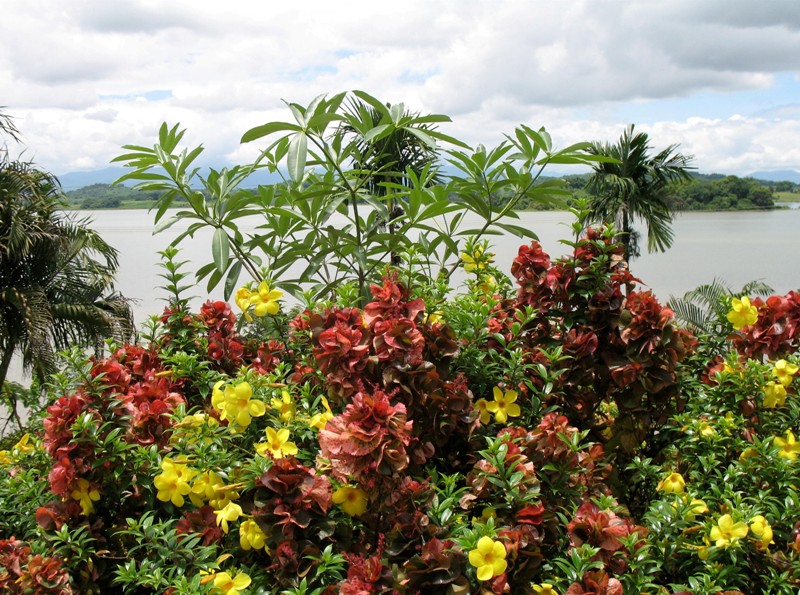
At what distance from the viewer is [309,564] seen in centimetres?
116

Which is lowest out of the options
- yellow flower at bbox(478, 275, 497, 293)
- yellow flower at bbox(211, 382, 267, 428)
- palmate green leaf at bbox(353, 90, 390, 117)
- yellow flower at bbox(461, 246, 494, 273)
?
yellow flower at bbox(211, 382, 267, 428)

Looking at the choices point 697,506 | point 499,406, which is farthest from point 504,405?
point 697,506

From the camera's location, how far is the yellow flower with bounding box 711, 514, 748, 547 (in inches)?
47.6

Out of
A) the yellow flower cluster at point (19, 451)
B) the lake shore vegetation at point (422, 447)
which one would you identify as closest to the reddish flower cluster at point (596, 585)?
the lake shore vegetation at point (422, 447)

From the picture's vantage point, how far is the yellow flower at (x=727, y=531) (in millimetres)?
1209

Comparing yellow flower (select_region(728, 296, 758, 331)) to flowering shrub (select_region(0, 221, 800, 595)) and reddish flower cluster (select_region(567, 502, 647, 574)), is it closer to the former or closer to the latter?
flowering shrub (select_region(0, 221, 800, 595))

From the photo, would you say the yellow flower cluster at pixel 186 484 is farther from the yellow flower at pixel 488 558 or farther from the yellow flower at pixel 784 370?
the yellow flower at pixel 784 370

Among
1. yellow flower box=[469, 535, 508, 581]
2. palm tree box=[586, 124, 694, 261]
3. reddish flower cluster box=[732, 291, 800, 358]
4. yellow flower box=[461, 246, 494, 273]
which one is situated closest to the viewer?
yellow flower box=[469, 535, 508, 581]

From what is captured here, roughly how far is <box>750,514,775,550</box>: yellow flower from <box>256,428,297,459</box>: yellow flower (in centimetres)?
86

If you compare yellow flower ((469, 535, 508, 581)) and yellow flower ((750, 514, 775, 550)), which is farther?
yellow flower ((750, 514, 775, 550))

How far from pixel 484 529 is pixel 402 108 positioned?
1366 millimetres

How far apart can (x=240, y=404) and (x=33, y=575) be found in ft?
1.68

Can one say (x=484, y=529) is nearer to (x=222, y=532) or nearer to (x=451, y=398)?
(x=451, y=398)

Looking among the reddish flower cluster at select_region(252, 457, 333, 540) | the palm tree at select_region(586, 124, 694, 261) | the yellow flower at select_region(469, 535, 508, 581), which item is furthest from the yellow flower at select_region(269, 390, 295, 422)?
the palm tree at select_region(586, 124, 694, 261)
